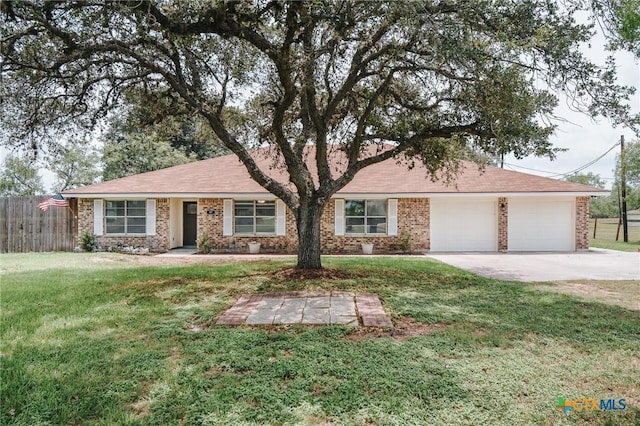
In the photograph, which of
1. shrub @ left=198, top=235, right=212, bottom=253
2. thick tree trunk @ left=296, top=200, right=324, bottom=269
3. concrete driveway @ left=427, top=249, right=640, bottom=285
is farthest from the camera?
shrub @ left=198, top=235, right=212, bottom=253

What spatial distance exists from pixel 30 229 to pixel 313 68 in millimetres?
14353

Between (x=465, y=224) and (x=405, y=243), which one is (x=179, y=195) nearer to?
(x=405, y=243)

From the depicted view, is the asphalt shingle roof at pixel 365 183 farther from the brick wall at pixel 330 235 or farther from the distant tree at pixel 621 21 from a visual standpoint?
the distant tree at pixel 621 21

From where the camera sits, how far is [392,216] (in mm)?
15688

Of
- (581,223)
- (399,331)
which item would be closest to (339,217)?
(581,223)

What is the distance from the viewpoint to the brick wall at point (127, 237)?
1579cm

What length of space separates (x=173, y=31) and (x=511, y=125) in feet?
20.9

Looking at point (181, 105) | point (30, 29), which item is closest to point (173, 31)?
point (30, 29)

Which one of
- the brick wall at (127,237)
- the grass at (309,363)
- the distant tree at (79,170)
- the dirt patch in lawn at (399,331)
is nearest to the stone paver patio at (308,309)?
the dirt patch in lawn at (399,331)

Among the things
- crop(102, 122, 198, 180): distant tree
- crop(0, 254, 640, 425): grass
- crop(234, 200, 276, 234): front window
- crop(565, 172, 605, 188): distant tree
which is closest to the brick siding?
crop(234, 200, 276, 234): front window

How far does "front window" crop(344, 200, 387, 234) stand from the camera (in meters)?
15.9

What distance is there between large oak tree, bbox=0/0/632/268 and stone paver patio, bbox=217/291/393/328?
2570 millimetres

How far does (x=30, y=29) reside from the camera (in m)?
6.65

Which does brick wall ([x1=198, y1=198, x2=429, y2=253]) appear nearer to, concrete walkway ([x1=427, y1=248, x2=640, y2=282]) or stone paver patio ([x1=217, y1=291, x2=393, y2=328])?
concrete walkway ([x1=427, y1=248, x2=640, y2=282])
